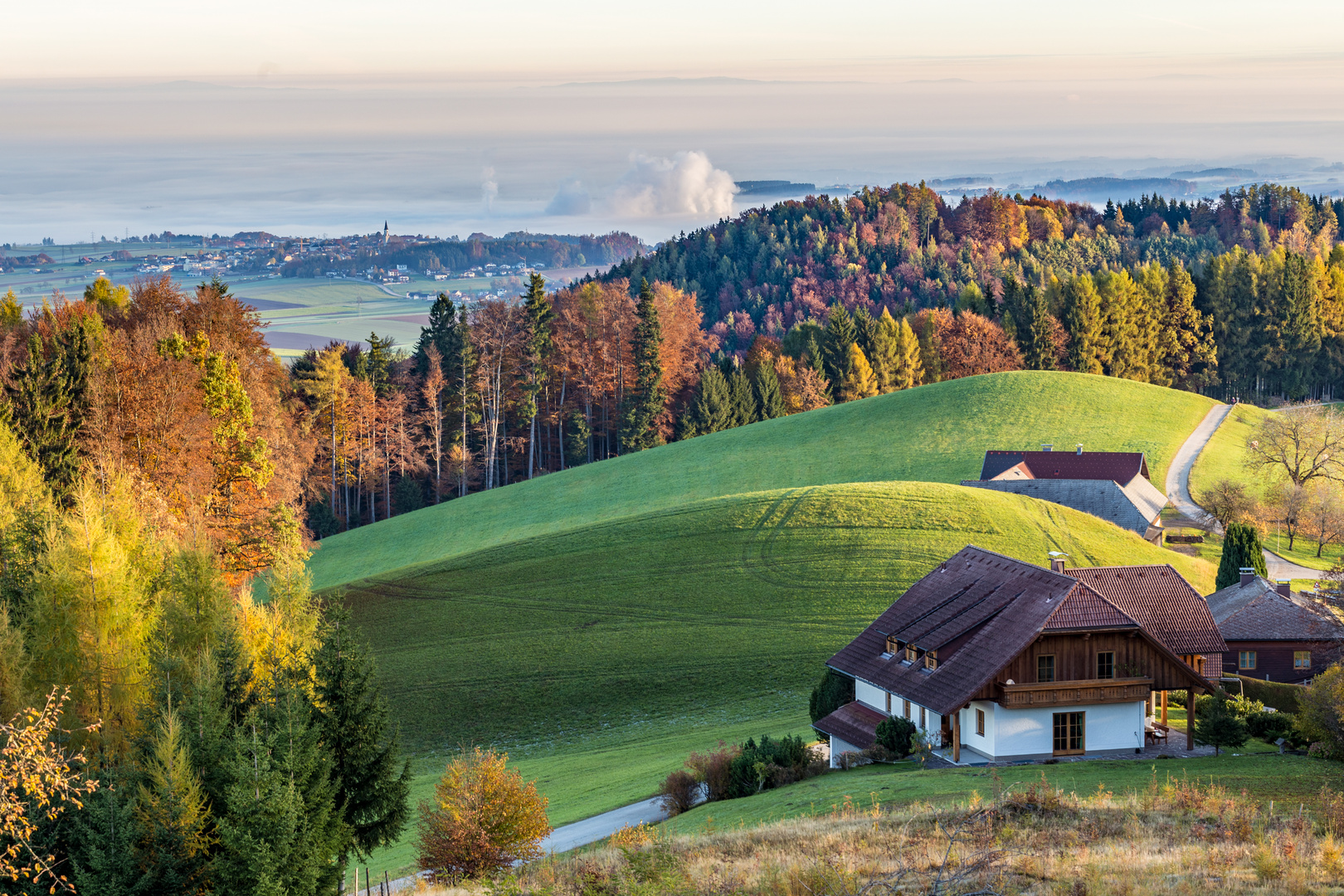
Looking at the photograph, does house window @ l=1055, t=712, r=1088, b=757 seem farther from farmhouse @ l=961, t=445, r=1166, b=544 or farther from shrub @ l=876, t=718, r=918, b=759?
farmhouse @ l=961, t=445, r=1166, b=544

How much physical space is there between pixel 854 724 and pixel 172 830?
20.1 m

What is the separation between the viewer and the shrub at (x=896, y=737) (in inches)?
1325

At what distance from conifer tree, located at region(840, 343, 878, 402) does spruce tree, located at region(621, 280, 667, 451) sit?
785 inches

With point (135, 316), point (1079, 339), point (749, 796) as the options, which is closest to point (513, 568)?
point (135, 316)

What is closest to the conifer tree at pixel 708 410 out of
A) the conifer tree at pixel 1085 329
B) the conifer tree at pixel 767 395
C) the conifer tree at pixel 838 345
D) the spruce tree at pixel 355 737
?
the conifer tree at pixel 767 395

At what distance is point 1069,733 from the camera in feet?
109

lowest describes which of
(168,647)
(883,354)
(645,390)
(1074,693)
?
(1074,693)

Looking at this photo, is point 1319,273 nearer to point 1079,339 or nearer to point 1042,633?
→ point 1079,339

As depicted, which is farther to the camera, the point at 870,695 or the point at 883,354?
the point at 883,354

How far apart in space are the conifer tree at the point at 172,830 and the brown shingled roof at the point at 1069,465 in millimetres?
62942

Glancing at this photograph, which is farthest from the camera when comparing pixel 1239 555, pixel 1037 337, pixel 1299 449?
pixel 1037 337

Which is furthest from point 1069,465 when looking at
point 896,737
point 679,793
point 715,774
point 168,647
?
point 168,647

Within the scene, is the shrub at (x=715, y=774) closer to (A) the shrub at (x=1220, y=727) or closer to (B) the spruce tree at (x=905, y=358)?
(A) the shrub at (x=1220, y=727)

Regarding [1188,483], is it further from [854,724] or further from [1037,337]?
[854,724]
